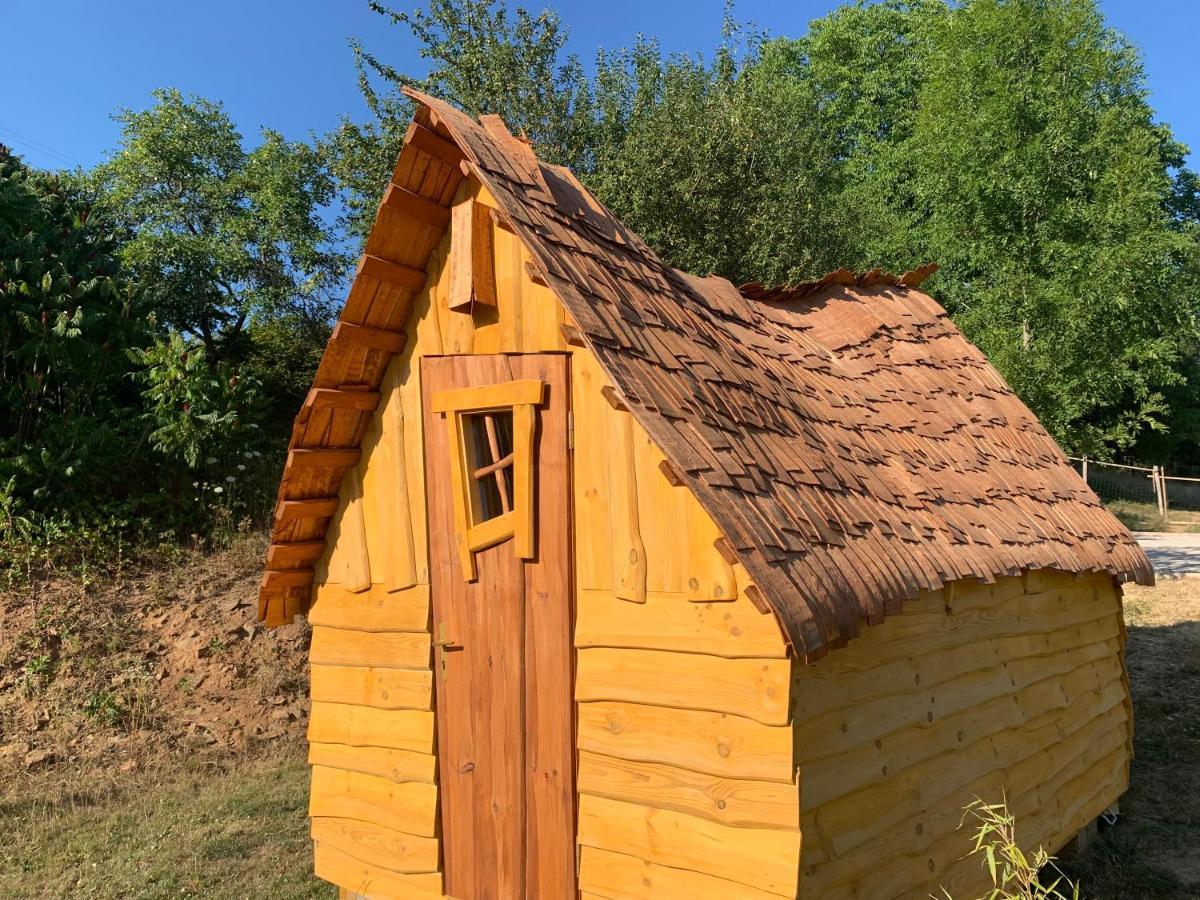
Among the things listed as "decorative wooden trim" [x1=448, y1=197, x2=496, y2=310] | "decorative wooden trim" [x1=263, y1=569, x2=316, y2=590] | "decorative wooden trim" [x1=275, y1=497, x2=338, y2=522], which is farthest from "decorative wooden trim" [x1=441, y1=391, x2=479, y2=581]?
"decorative wooden trim" [x1=263, y1=569, x2=316, y2=590]

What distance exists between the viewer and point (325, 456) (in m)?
4.61

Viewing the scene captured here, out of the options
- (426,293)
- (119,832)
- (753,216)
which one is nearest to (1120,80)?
(753,216)

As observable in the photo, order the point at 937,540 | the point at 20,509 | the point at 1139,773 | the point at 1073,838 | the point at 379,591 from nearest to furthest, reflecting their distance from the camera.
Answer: the point at 937,540 → the point at 379,591 → the point at 1073,838 → the point at 1139,773 → the point at 20,509

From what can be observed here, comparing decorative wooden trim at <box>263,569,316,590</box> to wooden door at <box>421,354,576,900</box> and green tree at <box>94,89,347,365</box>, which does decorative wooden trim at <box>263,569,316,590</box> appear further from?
green tree at <box>94,89,347,365</box>

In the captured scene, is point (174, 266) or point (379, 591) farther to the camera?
point (174, 266)

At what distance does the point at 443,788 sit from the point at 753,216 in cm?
1282

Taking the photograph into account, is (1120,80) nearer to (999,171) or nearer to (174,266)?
(999,171)

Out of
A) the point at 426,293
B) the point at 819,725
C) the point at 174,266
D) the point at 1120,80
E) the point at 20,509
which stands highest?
the point at 1120,80

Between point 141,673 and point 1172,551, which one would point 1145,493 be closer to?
point 1172,551

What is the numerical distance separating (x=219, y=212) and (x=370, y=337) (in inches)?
656

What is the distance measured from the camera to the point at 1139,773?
754 cm

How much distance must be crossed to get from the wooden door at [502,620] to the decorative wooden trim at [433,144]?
0.97 metres

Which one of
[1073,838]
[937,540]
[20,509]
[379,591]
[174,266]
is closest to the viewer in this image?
[937,540]

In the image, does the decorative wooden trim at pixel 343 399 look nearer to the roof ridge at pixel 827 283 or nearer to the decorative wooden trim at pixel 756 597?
the decorative wooden trim at pixel 756 597
